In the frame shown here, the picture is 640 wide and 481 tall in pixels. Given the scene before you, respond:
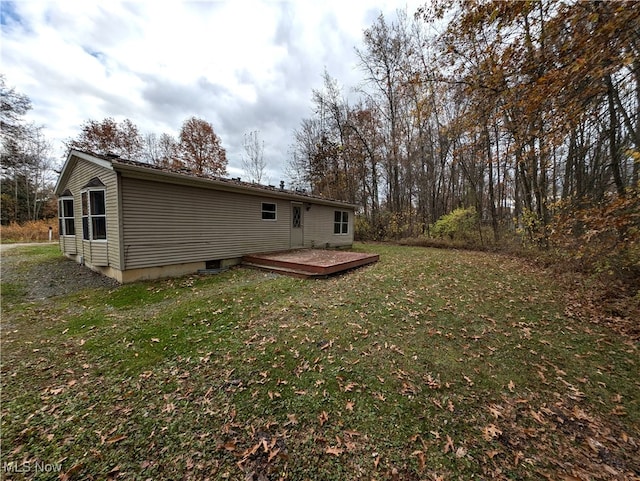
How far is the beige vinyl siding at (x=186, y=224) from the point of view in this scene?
19.3 feet

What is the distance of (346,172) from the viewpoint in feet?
59.8

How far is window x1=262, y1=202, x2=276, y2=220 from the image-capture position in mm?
9062

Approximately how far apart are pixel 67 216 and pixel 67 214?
73mm

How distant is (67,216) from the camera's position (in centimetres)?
818

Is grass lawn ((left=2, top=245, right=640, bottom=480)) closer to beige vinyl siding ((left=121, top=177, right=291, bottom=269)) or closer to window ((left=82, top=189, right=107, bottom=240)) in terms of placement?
beige vinyl siding ((left=121, top=177, right=291, bottom=269))

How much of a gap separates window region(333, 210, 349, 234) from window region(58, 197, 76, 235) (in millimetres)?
10224

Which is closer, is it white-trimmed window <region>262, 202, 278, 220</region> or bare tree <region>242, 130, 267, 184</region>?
white-trimmed window <region>262, 202, 278, 220</region>

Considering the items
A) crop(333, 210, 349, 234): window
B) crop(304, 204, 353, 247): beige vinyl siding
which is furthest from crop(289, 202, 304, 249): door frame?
crop(333, 210, 349, 234): window

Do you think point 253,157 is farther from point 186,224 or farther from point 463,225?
point 463,225

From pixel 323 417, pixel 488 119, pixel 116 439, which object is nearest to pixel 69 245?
pixel 116 439

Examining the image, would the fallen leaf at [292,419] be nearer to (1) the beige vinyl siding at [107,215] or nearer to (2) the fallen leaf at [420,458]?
(2) the fallen leaf at [420,458]

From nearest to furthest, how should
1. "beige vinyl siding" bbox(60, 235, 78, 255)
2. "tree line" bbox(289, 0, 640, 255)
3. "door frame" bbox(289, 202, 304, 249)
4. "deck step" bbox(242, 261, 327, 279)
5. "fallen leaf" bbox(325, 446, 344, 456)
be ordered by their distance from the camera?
"fallen leaf" bbox(325, 446, 344, 456) → "tree line" bbox(289, 0, 640, 255) → "deck step" bbox(242, 261, 327, 279) → "beige vinyl siding" bbox(60, 235, 78, 255) → "door frame" bbox(289, 202, 304, 249)

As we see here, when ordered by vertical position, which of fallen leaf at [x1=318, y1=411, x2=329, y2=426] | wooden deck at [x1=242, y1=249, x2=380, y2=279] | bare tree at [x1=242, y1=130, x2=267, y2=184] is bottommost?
fallen leaf at [x1=318, y1=411, x2=329, y2=426]

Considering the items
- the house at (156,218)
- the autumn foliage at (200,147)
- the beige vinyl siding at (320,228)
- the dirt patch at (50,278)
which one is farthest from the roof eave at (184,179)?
the autumn foliage at (200,147)
